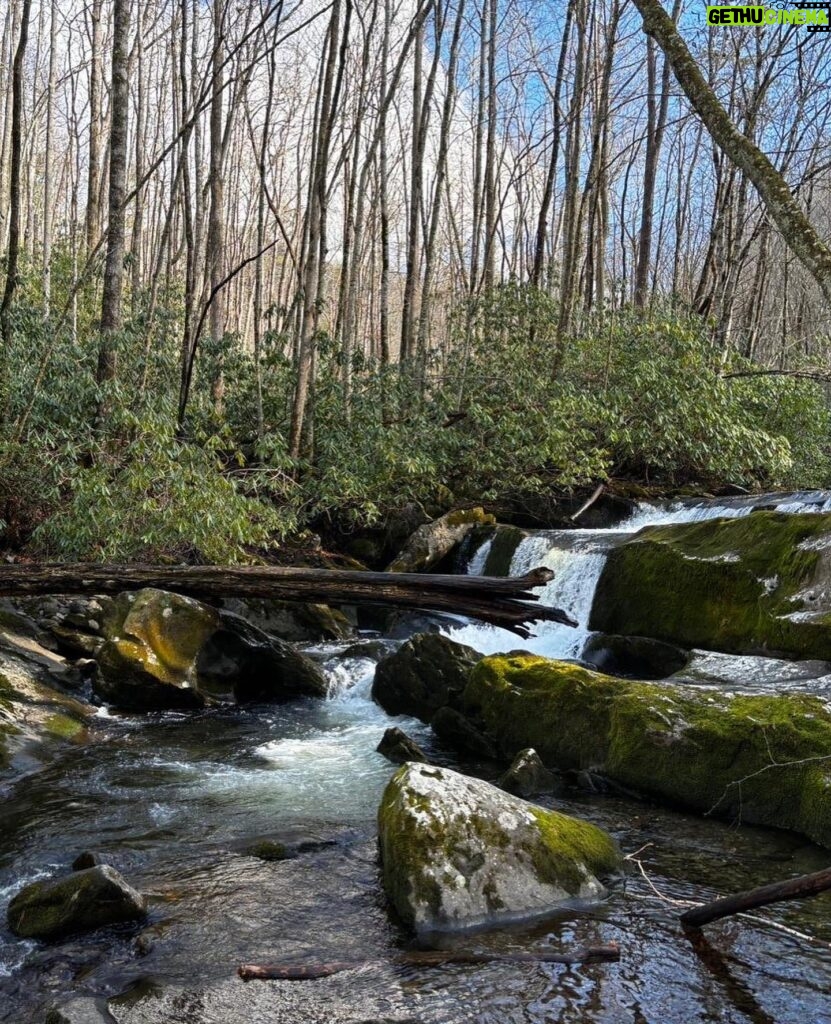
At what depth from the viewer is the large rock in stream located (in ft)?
25.6

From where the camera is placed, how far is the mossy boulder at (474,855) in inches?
152

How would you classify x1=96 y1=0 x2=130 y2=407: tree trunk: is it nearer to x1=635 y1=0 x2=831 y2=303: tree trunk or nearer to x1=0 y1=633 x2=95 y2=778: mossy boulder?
x1=0 y1=633 x2=95 y2=778: mossy boulder

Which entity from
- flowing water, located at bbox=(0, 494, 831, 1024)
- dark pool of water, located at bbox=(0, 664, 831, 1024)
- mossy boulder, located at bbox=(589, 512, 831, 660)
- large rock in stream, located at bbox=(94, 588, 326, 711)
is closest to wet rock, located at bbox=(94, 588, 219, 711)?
large rock in stream, located at bbox=(94, 588, 326, 711)

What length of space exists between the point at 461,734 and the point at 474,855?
276 cm

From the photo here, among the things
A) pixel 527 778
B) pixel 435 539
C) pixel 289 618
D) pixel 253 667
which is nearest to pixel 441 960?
pixel 527 778

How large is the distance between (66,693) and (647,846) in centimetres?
528

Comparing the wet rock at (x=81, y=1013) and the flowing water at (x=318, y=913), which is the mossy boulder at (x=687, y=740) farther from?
the wet rock at (x=81, y=1013)

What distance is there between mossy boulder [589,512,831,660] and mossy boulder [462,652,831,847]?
204 centimetres

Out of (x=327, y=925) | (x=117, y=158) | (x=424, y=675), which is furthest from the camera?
(x=117, y=158)

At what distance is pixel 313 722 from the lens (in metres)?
7.77

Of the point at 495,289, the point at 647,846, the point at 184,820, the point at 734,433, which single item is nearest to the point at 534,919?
the point at 647,846

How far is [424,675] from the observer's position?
→ 7836 millimetres

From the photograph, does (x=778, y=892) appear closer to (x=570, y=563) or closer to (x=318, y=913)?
(x=318, y=913)

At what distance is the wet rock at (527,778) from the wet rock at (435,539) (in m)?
6.66
